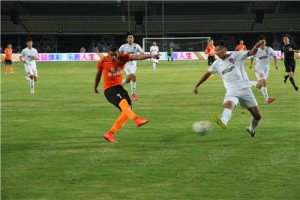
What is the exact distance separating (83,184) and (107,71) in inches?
201

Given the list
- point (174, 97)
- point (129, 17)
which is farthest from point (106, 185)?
point (129, 17)

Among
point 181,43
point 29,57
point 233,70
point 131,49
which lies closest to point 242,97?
point 233,70

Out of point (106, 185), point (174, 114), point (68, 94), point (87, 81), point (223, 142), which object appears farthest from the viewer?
point (87, 81)

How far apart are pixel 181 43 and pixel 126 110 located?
54549 millimetres

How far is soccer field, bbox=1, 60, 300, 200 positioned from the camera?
8.38 m

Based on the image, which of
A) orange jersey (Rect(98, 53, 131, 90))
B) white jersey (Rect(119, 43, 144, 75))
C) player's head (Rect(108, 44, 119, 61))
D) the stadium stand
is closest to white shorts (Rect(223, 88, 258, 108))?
orange jersey (Rect(98, 53, 131, 90))

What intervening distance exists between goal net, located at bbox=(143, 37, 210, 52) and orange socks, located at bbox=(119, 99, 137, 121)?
51387mm

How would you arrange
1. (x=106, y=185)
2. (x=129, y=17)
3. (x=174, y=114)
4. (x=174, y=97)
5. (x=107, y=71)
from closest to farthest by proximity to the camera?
(x=106, y=185)
(x=107, y=71)
(x=174, y=114)
(x=174, y=97)
(x=129, y=17)

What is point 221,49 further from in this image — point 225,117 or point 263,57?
point 263,57

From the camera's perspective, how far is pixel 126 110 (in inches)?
508

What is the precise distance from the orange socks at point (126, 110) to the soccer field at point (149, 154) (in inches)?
20.6

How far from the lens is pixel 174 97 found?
902 inches

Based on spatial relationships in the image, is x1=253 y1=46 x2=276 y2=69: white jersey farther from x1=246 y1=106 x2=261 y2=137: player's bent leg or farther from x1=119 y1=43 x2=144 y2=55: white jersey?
x1=246 y1=106 x2=261 y2=137: player's bent leg

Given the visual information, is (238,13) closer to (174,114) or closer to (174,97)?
(174,97)
